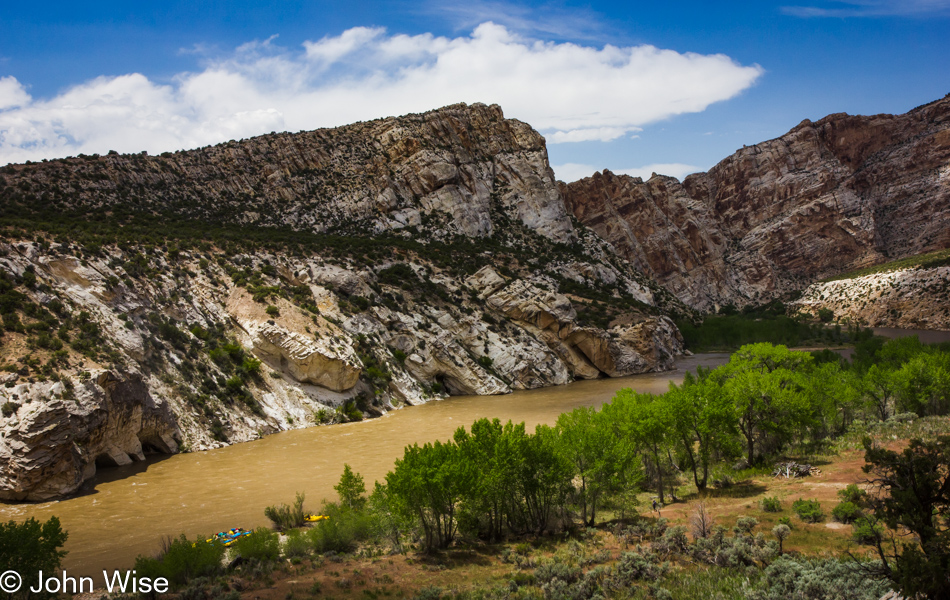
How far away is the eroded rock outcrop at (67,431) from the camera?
21.9 meters

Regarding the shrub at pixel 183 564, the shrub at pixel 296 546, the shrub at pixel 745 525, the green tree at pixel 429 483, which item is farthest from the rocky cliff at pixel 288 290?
the shrub at pixel 745 525

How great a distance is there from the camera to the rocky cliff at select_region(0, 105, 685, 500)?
27688 mm

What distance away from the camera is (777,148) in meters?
147

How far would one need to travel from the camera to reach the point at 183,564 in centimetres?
1483

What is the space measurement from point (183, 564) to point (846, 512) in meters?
19.8

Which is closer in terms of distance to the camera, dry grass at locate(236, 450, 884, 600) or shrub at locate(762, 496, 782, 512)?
dry grass at locate(236, 450, 884, 600)

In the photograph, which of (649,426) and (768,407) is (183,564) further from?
(768,407)

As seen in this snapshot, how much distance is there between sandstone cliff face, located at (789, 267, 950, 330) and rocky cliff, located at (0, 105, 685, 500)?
34577 mm

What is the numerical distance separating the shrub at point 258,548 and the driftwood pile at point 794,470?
21.6 metres

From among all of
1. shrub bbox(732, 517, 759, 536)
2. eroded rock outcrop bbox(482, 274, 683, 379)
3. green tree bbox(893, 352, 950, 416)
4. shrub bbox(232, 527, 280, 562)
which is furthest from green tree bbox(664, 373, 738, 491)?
eroded rock outcrop bbox(482, 274, 683, 379)

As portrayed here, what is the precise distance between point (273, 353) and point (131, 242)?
15.0 meters

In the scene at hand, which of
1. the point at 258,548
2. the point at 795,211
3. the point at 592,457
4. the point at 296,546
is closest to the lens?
the point at 258,548

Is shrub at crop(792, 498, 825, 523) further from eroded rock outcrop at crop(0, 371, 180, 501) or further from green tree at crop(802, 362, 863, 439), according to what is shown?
eroded rock outcrop at crop(0, 371, 180, 501)

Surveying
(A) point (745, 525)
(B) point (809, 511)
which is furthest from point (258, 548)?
(B) point (809, 511)
